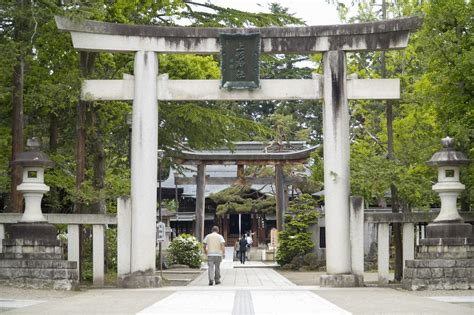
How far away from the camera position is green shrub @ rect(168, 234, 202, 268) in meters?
38.7

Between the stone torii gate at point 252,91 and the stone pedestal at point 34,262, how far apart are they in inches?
82.4

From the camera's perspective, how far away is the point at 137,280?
67.7 ft

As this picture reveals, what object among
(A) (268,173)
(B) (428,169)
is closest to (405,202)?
(B) (428,169)

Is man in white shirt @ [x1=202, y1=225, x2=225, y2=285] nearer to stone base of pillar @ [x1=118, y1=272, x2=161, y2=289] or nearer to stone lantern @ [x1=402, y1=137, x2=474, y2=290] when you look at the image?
stone base of pillar @ [x1=118, y1=272, x2=161, y2=289]

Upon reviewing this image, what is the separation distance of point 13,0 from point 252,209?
3245 centimetres

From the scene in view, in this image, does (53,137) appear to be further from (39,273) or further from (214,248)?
(39,273)

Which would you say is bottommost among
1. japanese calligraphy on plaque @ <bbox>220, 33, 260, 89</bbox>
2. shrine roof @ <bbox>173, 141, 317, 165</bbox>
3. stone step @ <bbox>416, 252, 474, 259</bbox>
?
stone step @ <bbox>416, 252, 474, 259</bbox>

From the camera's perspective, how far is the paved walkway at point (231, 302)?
529 inches

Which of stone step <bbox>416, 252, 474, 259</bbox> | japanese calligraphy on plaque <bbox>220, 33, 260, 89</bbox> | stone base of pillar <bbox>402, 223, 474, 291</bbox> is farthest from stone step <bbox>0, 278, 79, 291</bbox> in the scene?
stone step <bbox>416, 252, 474, 259</bbox>

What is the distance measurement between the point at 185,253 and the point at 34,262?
64.8ft

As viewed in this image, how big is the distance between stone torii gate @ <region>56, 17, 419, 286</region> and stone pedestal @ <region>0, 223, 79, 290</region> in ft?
6.86

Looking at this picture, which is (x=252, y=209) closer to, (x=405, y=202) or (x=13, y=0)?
(x=405, y=202)

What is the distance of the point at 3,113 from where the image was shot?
25.2 m

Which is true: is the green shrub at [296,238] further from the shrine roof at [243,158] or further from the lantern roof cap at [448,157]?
the lantern roof cap at [448,157]
